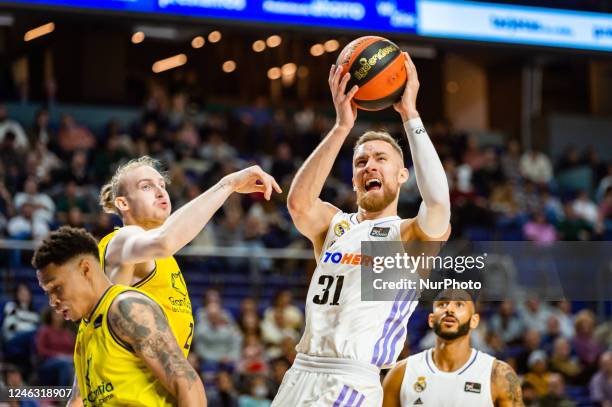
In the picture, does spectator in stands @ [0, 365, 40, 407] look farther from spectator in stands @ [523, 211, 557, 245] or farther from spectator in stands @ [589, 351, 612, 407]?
spectator in stands @ [523, 211, 557, 245]

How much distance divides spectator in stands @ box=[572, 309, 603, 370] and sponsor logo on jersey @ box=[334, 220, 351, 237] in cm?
848

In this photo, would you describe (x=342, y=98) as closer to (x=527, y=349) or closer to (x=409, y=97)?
(x=409, y=97)

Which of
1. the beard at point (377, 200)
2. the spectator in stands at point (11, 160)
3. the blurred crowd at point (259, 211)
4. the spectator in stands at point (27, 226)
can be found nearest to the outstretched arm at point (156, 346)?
the beard at point (377, 200)

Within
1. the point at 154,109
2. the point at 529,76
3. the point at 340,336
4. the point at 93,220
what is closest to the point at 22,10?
the point at 93,220

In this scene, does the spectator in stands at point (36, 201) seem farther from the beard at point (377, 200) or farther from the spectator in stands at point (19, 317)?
the beard at point (377, 200)

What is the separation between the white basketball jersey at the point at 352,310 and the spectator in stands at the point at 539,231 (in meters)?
10.1

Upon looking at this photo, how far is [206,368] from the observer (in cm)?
1058

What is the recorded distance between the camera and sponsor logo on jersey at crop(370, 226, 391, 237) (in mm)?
4547

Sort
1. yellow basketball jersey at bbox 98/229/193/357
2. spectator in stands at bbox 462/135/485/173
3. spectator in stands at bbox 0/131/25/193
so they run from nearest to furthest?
yellow basketball jersey at bbox 98/229/193/357, spectator in stands at bbox 0/131/25/193, spectator in stands at bbox 462/135/485/173

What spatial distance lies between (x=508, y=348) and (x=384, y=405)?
6480 mm

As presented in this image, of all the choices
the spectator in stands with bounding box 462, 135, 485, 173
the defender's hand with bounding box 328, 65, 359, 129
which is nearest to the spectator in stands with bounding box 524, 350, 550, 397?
the spectator in stands with bounding box 462, 135, 485, 173

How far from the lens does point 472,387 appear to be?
6.14 metres

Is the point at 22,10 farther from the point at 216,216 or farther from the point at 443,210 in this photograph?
the point at 443,210

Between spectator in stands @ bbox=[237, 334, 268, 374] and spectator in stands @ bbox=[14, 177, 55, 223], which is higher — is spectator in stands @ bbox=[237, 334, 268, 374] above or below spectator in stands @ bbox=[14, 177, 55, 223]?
below
